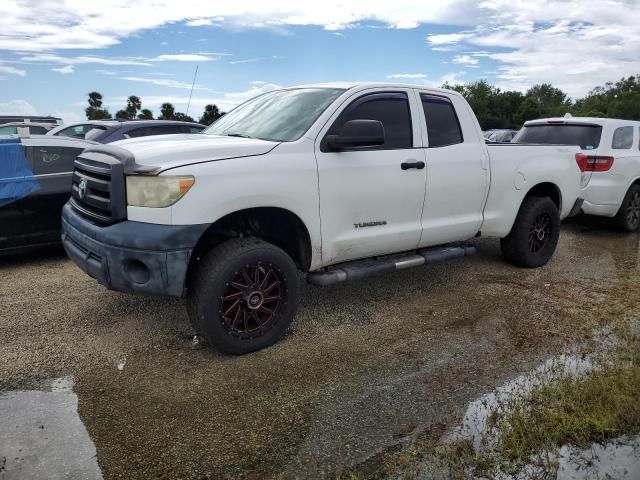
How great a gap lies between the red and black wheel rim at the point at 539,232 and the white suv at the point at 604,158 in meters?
2.02

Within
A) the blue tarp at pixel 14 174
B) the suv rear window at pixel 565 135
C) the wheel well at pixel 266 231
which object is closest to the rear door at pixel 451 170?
the wheel well at pixel 266 231

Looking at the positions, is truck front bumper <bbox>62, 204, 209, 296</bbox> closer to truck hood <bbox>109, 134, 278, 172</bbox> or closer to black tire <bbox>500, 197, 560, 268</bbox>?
truck hood <bbox>109, 134, 278, 172</bbox>

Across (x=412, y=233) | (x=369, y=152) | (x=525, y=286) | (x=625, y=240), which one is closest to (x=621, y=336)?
(x=525, y=286)

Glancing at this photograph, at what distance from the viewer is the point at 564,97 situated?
11594 cm

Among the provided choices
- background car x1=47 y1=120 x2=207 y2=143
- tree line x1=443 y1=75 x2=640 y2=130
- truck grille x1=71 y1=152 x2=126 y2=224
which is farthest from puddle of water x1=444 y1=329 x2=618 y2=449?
tree line x1=443 y1=75 x2=640 y2=130

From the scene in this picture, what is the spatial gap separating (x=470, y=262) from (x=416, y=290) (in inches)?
55.1

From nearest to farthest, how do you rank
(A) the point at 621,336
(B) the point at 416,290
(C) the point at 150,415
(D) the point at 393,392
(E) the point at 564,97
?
(C) the point at 150,415, (D) the point at 393,392, (A) the point at 621,336, (B) the point at 416,290, (E) the point at 564,97

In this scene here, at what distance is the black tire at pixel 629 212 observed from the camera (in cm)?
831

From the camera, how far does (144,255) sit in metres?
3.54

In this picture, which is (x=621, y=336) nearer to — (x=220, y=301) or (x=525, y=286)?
(x=525, y=286)

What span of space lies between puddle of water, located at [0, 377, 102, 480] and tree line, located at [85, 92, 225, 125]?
10585 mm

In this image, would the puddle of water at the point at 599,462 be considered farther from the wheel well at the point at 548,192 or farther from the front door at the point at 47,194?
the front door at the point at 47,194

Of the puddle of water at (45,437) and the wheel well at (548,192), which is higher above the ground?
the wheel well at (548,192)

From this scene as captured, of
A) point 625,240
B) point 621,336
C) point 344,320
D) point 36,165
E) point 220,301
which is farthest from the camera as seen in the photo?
point 625,240
